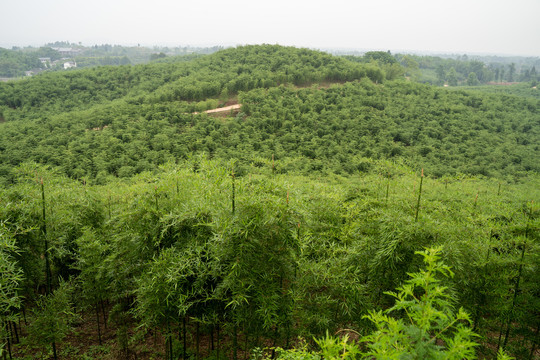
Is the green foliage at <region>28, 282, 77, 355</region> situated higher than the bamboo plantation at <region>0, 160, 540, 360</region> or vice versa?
the bamboo plantation at <region>0, 160, 540, 360</region>

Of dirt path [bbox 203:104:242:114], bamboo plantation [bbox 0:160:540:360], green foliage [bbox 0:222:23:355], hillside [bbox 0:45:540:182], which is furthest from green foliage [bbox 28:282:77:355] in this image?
dirt path [bbox 203:104:242:114]

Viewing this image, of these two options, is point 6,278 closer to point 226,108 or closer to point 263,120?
point 263,120

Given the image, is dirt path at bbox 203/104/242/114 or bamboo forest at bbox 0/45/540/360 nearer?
bamboo forest at bbox 0/45/540/360

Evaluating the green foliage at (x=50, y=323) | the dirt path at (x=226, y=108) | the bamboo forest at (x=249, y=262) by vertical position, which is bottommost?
the green foliage at (x=50, y=323)

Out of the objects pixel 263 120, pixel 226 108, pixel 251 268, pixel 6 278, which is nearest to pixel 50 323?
pixel 6 278

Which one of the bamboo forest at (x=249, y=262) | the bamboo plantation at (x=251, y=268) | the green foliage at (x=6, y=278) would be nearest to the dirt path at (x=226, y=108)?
the bamboo forest at (x=249, y=262)

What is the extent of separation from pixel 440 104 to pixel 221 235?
120 feet

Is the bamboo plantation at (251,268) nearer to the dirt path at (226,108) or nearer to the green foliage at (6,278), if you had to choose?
the green foliage at (6,278)

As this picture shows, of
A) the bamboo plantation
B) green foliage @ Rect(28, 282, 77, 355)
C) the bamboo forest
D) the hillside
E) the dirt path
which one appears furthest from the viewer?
the dirt path

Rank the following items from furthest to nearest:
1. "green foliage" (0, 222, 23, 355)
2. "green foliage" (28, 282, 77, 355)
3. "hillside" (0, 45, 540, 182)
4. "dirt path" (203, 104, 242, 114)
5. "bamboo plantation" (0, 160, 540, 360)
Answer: "dirt path" (203, 104, 242, 114) → "hillside" (0, 45, 540, 182) → "green foliage" (28, 282, 77, 355) → "bamboo plantation" (0, 160, 540, 360) → "green foliage" (0, 222, 23, 355)

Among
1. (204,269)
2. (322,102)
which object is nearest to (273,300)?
(204,269)

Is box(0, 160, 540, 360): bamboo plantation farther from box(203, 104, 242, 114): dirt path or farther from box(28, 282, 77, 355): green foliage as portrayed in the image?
box(203, 104, 242, 114): dirt path

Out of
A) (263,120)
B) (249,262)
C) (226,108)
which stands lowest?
(249,262)

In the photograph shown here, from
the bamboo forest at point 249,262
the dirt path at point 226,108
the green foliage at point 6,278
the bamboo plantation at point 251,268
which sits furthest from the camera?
the dirt path at point 226,108
